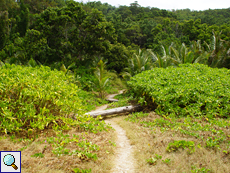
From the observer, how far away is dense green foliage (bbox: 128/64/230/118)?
6168 millimetres

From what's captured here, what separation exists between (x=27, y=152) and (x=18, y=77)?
80.6 inches

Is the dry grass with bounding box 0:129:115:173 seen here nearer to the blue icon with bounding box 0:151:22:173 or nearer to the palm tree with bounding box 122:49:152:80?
the blue icon with bounding box 0:151:22:173

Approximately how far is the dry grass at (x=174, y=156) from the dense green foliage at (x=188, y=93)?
5.01 feet

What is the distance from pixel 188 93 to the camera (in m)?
6.58

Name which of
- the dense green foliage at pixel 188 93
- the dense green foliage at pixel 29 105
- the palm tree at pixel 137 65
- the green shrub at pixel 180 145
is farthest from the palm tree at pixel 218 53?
the dense green foliage at pixel 29 105

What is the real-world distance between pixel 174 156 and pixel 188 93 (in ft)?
11.4

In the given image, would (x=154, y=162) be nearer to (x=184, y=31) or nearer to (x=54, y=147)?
(x=54, y=147)

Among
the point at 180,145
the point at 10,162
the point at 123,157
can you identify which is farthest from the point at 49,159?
the point at 180,145

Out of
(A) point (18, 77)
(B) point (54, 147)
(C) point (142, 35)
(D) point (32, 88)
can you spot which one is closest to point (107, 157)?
(B) point (54, 147)

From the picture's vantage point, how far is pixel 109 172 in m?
3.39

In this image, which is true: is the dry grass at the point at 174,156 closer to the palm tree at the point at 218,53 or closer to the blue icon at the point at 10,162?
the blue icon at the point at 10,162

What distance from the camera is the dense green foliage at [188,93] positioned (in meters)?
6.17

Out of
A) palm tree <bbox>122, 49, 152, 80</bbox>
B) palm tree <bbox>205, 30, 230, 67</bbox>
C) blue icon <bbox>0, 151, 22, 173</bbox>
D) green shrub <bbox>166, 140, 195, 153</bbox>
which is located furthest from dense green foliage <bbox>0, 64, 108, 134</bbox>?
palm tree <bbox>205, 30, 230, 67</bbox>

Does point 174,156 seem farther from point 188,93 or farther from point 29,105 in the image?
point 188,93
